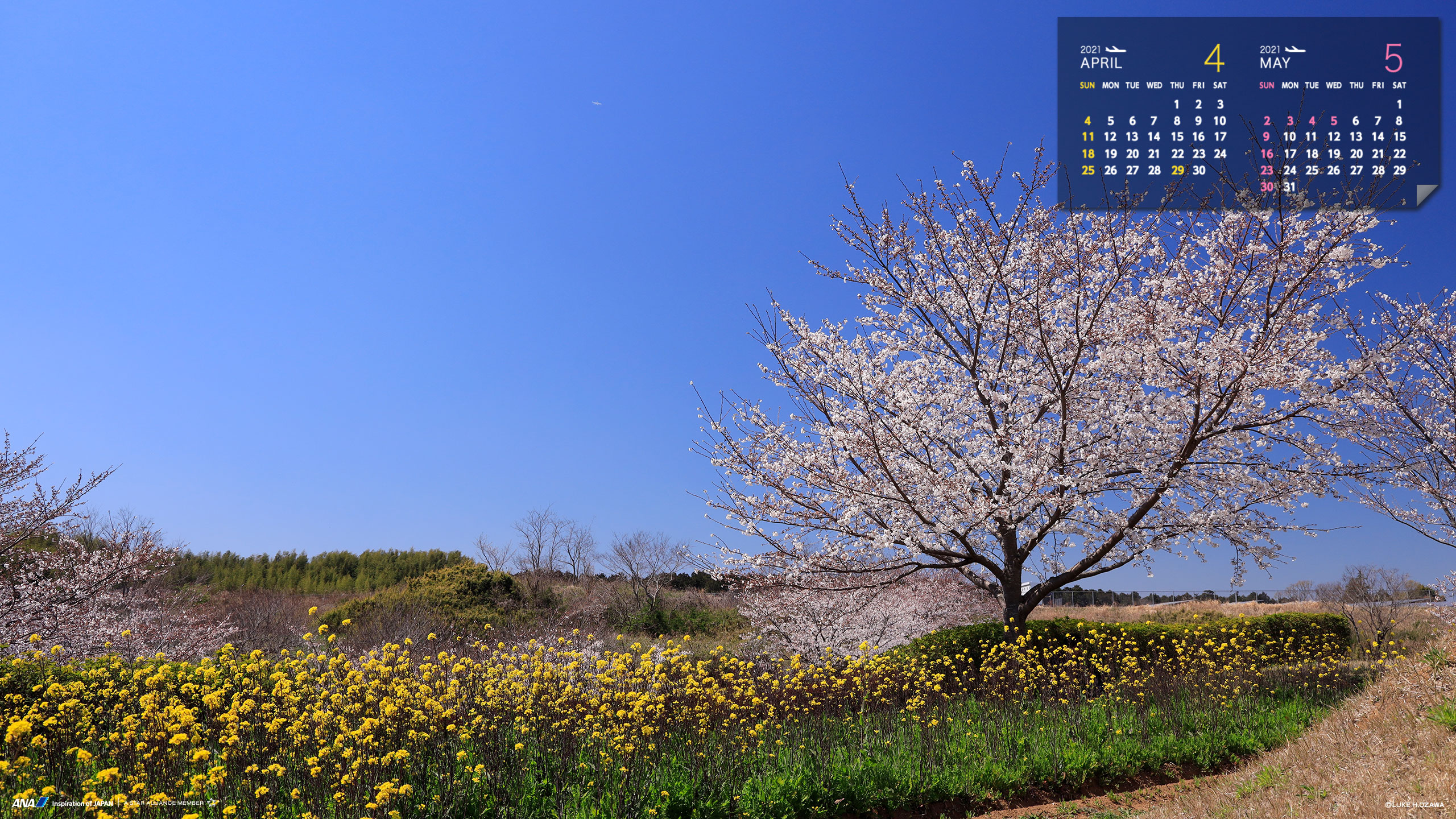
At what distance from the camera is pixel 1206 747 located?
7551 mm

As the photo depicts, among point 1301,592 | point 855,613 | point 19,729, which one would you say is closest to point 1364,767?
point 19,729

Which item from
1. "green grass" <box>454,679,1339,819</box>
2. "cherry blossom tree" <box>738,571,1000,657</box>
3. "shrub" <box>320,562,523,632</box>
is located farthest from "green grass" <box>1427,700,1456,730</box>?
"shrub" <box>320,562,523,632</box>

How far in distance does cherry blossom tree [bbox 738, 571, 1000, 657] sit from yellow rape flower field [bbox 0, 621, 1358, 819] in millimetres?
3159

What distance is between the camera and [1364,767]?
5.34m

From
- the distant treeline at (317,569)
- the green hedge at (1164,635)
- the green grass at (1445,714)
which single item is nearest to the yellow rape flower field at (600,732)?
the green hedge at (1164,635)

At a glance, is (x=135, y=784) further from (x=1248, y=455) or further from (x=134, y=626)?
(x=134, y=626)

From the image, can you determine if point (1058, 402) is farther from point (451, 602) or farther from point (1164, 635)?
point (451, 602)

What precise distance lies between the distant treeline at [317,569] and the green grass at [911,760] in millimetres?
24212

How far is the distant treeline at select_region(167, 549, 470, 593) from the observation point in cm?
2889

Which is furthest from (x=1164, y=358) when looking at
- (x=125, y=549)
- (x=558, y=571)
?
(x=558, y=571)

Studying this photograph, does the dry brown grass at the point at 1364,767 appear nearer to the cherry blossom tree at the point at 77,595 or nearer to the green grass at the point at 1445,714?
the green grass at the point at 1445,714

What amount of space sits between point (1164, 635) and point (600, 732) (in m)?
10.1

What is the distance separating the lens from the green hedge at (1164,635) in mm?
11039

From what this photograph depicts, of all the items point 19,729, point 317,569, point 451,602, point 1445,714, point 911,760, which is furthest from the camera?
point 317,569
